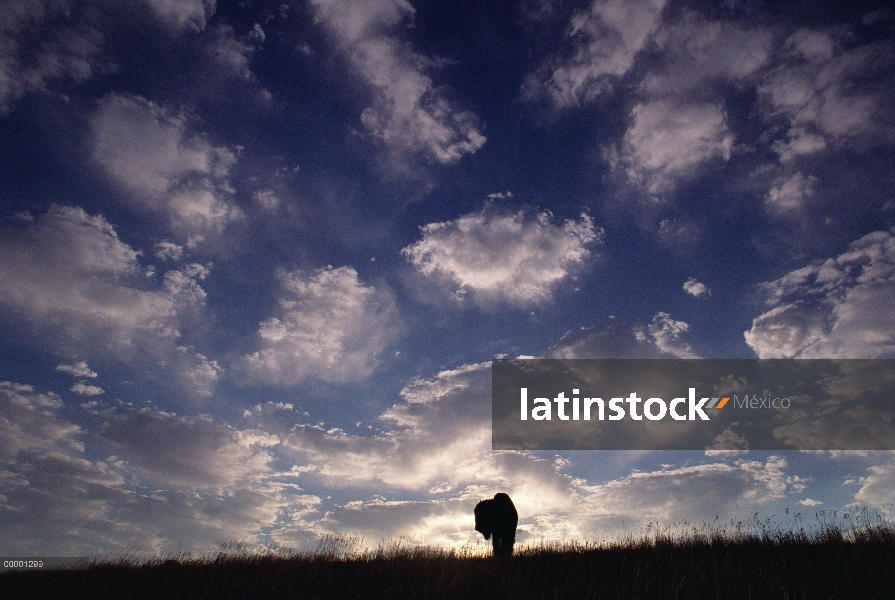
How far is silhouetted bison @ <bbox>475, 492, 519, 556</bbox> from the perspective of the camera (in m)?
14.8

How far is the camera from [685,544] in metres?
11.3

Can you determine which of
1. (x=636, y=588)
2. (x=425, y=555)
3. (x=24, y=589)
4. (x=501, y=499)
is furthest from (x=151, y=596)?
(x=501, y=499)

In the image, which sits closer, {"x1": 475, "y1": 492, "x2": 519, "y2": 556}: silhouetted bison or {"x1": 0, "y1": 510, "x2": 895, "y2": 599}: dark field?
{"x1": 0, "y1": 510, "x2": 895, "y2": 599}: dark field

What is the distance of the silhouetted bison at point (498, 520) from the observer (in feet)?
48.4

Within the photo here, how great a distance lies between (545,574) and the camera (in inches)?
371

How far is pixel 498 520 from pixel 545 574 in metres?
5.80

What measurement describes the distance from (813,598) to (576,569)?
12.3 feet

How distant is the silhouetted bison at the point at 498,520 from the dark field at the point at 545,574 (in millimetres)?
2693

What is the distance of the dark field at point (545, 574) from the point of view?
7.65 m

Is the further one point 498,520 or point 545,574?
point 498,520

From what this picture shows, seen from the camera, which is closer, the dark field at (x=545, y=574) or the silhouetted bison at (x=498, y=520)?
the dark field at (x=545, y=574)

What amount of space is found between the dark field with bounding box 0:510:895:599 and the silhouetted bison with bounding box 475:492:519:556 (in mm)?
2693

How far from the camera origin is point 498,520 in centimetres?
1500

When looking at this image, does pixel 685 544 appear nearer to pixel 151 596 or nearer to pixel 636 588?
pixel 636 588
